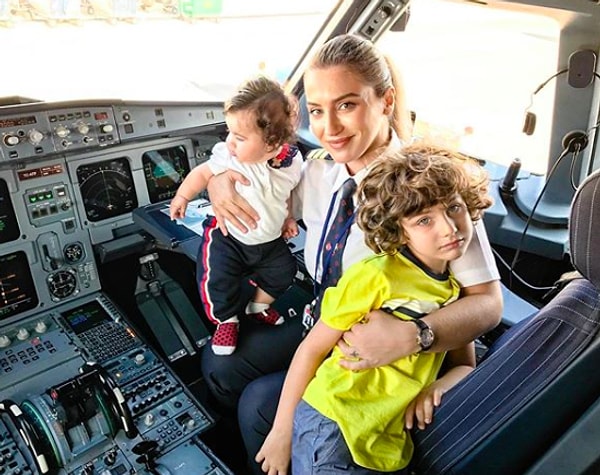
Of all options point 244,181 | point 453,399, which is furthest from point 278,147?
A: point 453,399

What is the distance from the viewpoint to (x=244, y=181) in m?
1.40

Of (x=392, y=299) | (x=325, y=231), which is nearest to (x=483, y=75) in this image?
(x=325, y=231)

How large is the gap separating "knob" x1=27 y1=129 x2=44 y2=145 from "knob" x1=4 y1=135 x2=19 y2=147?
0.04 m

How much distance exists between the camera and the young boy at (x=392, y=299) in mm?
950

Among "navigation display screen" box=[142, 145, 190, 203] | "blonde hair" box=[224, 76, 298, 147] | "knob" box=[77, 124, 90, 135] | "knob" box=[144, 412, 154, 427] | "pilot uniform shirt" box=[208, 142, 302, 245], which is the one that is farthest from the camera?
"navigation display screen" box=[142, 145, 190, 203]

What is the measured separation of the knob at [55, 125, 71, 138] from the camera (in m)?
1.79

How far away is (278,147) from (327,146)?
8.1 inches

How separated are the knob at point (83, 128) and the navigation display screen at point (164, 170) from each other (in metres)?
0.28

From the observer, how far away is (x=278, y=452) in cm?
114

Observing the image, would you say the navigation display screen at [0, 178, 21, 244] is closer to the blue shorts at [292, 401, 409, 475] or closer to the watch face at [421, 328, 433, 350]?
the blue shorts at [292, 401, 409, 475]

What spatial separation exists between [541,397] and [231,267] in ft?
2.89

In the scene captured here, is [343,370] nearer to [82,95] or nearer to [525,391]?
[525,391]

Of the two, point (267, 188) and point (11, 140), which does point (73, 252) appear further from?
point (267, 188)

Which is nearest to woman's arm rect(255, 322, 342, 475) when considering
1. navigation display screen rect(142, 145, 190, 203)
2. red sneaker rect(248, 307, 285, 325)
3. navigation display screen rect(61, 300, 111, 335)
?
red sneaker rect(248, 307, 285, 325)
